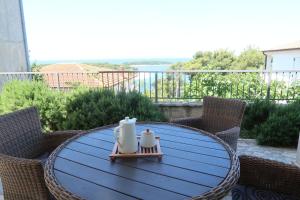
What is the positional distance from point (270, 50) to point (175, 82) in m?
15.4

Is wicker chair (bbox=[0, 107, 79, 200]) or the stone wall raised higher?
wicker chair (bbox=[0, 107, 79, 200])

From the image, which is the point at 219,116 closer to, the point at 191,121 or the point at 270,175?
the point at 191,121

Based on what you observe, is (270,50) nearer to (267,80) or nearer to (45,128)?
(267,80)

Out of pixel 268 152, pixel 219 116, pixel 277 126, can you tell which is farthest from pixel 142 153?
pixel 277 126

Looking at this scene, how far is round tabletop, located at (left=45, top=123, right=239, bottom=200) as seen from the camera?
3.93 ft

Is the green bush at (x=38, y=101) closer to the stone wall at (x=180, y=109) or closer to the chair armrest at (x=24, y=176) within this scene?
the stone wall at (x=180, y=109)

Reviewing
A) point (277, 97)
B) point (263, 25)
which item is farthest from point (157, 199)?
point (263, 25)

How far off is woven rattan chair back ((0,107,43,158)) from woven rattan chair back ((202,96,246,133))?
185cm

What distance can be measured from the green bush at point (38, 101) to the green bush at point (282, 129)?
133 inches

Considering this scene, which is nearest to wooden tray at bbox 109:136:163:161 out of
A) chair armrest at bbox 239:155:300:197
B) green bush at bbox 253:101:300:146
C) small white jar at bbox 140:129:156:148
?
small white jar at bbox 140:129:156:148

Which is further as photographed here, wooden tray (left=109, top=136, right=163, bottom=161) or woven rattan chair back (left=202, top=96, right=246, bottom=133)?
woven rattan chair back (left=202, top=96, right=246, bottom=133)

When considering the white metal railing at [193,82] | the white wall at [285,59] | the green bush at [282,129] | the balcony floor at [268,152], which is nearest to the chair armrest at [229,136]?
the balcony floor at [268,152]

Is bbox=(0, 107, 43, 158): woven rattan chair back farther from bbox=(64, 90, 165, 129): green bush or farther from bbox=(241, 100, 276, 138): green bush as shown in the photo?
bbox=(241, 100, 276, 138): green bush

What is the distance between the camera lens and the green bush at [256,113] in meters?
4.19
